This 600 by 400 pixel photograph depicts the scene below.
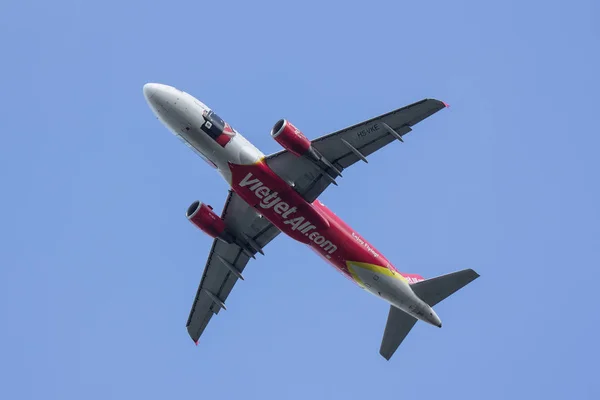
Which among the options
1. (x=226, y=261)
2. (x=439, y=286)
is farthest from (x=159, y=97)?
(x=439, y=286)

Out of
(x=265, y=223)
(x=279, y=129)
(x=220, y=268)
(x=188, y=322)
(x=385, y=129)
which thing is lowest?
(x=188, y=322)

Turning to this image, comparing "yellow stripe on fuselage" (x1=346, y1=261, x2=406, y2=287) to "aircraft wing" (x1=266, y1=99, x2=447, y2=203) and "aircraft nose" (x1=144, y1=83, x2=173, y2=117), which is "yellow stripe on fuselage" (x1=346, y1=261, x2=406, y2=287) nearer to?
"aircraft wing" (x1=266, y1=99, x2=447, y2=203)

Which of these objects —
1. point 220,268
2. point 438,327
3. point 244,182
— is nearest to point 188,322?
point 220,268

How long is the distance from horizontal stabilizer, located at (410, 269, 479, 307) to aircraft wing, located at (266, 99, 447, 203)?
9.94 m

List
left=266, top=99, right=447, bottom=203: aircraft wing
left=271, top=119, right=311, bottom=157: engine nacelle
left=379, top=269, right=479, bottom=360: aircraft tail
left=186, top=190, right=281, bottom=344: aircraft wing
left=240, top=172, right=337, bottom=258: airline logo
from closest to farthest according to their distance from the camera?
left=266, top=99, right=447, bottom=203: aircraft wing, left=271, top=119, right=311, bottom=157: engine nacelle, left=240, top=172, right=337, bottom=258: airline logo, left=379, top=269, right=479, bottom=360: aircraft tail, left=186, top=190, right=281, bottom=344: aircraft wing

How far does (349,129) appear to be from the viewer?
53.3 meters

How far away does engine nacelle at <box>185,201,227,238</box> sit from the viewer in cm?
5909

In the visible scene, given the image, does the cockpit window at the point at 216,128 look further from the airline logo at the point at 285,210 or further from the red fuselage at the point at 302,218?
the airline logo at the point at 285,210

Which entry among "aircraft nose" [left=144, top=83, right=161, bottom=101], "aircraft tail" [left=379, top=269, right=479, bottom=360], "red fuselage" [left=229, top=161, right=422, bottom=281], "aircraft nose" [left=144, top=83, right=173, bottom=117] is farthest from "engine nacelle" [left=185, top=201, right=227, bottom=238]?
"aircraft tail" [left=379, top=269, right=479, bottom=360]

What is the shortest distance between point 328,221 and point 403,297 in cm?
762

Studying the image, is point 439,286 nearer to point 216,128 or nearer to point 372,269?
point 372,269

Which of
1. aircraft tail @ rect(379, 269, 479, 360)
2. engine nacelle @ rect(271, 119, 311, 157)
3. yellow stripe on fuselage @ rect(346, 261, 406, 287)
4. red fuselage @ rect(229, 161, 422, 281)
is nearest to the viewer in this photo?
engine nacelle @ rect(271, 119, 311, 157)

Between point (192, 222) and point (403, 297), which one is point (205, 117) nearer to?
point (192, 222)

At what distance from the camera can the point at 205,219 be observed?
59.2 meters
